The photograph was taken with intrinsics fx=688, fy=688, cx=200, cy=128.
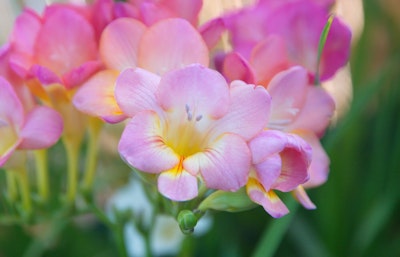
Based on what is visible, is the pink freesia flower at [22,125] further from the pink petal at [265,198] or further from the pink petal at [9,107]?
the pink petal at [265,198]

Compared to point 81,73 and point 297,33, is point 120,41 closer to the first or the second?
point 81,73

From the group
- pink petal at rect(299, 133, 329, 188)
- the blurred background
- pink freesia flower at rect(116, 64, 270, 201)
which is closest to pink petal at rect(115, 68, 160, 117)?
pink freesia flower at rect(116, 64, 270, 201)

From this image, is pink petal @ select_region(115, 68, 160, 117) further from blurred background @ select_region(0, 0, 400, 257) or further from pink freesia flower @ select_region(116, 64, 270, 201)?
blurred background @ select_region(0, 0, 400, 257)

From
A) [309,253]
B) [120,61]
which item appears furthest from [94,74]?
[309,253]

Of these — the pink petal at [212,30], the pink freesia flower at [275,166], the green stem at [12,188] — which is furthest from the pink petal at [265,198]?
the green stem at [12,188]

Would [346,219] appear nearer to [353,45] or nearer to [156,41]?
[353,45]
